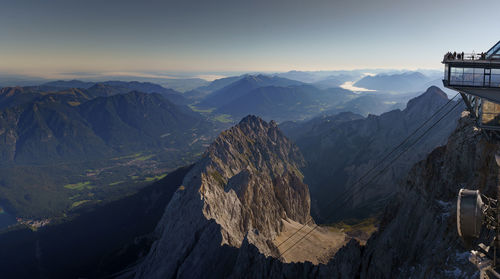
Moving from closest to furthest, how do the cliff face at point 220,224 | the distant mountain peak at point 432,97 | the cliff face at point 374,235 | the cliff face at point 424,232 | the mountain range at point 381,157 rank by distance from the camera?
the cliff face at point 424,232 → the cliff face at point 374,235 → the cliff face at point 220,224 → the mountain range at point 381,157 → the distant mountain peak at point 432,97

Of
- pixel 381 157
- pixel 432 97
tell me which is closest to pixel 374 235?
pixel 381 157

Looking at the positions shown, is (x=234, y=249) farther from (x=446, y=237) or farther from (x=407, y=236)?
(x=446, y=237)

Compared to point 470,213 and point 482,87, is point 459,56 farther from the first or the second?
point 470,213

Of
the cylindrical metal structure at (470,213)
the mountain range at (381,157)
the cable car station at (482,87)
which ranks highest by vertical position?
the cable car station at (482,87)

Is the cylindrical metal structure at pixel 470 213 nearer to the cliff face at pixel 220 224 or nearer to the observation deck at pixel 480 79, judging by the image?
the observation deck at pixel 480 79

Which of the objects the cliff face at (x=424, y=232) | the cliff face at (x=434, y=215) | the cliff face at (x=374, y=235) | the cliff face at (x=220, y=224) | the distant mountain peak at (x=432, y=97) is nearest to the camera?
the cliff face at (x=434, y=215)

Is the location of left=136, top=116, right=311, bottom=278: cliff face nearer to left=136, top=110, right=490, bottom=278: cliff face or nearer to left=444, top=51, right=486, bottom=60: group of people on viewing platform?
left=136, top=110, right=490, bottom=278: cliff face

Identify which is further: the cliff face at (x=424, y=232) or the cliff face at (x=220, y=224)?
the cliff face at (x=220, y=224)

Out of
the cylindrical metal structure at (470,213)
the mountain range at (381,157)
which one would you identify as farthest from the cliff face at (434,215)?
the mountain range at (381,157)

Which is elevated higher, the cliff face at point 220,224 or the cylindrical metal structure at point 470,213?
the cylindrical metal structure at point 470,213
